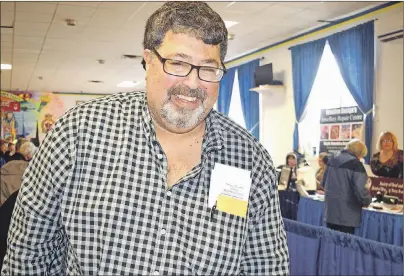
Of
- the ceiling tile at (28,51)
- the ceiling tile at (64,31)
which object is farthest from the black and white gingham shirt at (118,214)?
the ceiling tile at (28,51)

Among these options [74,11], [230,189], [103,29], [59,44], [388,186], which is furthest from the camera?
[59,44]

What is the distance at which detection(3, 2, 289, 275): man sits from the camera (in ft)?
4.34

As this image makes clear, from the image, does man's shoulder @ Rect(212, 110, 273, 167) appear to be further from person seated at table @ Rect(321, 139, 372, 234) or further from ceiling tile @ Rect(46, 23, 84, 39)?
ceiling tile @ Rect(46, 23, 84, 39)

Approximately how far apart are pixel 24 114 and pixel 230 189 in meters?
17.9

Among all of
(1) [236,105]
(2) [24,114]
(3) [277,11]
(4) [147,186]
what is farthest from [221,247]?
(2) [24,114]

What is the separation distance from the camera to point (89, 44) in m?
10.1

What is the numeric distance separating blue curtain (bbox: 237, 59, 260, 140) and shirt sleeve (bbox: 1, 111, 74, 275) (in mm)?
10024

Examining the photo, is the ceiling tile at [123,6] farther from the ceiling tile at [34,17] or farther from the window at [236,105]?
the window at [236,105]

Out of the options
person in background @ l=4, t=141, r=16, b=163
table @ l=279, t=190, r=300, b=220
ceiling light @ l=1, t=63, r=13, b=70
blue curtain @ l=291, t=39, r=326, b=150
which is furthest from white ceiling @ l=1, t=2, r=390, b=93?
table @ l=279, t=190, r=300, b=220

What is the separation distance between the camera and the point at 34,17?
8.02m

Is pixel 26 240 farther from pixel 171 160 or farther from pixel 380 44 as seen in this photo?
pixel 380 44

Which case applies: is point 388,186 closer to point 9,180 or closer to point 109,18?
point 9,180

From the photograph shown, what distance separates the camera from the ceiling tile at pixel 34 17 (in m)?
7.82

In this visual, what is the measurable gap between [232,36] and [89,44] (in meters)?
2.92
